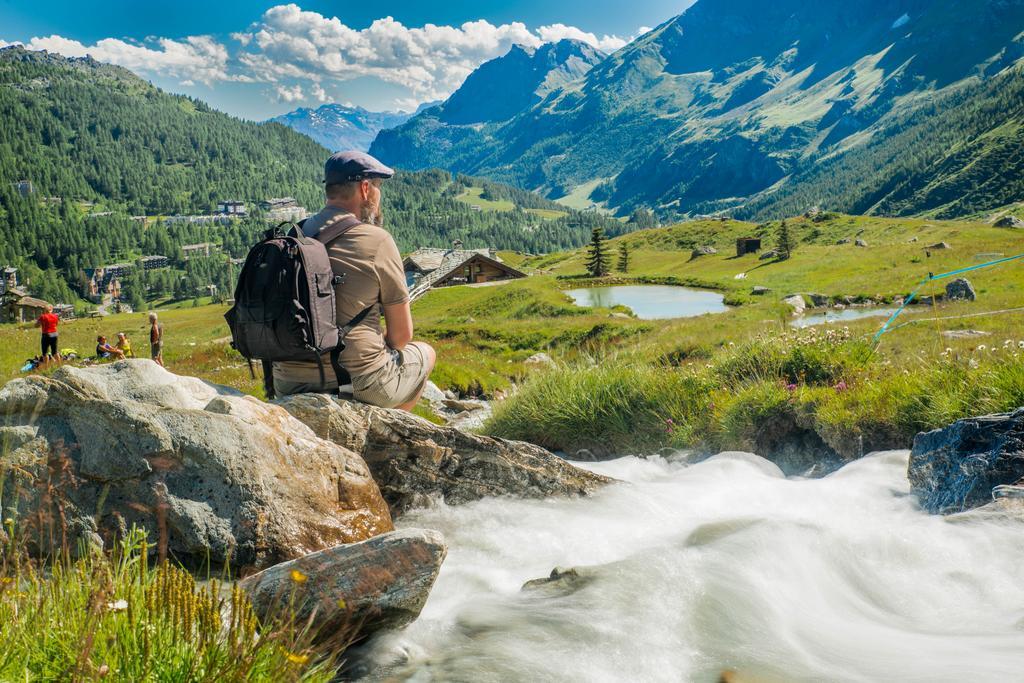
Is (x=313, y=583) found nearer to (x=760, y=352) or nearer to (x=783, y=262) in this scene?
(x=760, y=352)

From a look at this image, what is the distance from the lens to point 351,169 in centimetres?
711

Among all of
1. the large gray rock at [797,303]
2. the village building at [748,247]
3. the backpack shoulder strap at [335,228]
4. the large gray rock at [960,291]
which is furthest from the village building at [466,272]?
the backpack shoulder strap at [335,228]

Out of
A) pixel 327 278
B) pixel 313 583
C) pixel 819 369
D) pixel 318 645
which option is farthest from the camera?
pixel 819 369

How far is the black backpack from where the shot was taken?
20.2 ft

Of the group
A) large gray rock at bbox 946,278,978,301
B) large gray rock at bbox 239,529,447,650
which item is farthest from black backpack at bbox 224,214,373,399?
large gray rock at bbox 946,278,978,301

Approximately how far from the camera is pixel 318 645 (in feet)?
12.8

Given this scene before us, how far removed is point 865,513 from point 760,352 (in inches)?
186

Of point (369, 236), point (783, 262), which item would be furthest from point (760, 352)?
A: point (783, 262)

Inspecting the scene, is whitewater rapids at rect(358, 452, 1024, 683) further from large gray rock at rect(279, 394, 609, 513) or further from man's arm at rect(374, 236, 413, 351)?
man's arm at rect(374, 236, 413, 351)

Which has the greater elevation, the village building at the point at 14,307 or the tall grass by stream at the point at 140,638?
the village building at the point at 14,307

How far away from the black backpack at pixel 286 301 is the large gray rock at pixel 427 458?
2.02 feet

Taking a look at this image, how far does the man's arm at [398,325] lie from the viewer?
723 centimetres

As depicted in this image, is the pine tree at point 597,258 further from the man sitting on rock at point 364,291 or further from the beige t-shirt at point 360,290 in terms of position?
the beige t-shirt at point 360,290

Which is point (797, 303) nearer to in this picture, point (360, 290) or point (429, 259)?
point (360, 290)
